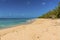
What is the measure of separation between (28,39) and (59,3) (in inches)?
1241

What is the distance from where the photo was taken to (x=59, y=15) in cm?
3653

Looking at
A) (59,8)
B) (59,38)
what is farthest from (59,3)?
(59,38)

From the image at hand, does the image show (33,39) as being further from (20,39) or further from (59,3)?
(59,3)

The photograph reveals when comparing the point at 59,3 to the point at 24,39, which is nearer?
the point at 24,39

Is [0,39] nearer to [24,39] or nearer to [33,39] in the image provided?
[24,39]

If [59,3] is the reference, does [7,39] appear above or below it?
below

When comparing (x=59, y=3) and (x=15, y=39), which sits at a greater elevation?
(x=59, y=3)

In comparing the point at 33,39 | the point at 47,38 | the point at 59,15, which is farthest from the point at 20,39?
the point at 59,15

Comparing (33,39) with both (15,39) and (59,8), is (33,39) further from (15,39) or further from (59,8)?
(59,8)

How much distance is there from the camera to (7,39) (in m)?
6.63

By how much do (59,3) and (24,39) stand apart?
103 ft

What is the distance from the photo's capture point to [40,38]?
21.4 ft

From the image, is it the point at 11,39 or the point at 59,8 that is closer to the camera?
the point at 11,39

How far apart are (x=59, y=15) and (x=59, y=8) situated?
1.92 m
